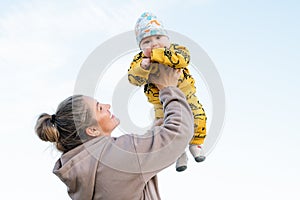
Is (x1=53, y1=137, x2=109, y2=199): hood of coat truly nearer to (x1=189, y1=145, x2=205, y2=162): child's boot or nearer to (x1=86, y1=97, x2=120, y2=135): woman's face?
(x1=86, y1=97, x2=120, y2=135): woman's face

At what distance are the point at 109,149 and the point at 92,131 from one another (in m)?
0.18

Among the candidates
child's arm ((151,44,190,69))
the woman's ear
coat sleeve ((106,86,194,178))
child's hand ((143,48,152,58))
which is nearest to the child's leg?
child's arm ((151,44,190,69))

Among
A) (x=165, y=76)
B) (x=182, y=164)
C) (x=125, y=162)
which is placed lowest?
(x=125, y=162)

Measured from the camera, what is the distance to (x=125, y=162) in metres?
1.93

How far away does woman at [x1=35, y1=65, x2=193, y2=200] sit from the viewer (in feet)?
6.35

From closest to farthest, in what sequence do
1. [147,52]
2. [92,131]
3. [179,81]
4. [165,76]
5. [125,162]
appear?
1. [125,162]
2. [92,131]
3. [165,76]
4. [147,52]
5. [179,81]

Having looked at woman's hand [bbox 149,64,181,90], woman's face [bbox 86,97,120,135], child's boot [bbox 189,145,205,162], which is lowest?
child's boot [bbox 189,145,205,162]

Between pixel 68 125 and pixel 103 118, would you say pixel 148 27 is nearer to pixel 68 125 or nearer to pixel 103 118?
pixel 103 118

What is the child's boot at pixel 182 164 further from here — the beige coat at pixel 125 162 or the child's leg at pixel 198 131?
the beige coat at pixel 125 162

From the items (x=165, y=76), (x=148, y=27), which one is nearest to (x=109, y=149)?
(x=165, y=76)

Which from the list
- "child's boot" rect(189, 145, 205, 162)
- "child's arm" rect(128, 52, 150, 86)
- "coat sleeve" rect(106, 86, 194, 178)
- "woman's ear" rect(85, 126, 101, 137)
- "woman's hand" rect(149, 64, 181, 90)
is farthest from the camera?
"child's boot" rect(189, 145, 205, 162)

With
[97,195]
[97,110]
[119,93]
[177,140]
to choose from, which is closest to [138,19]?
[119,93]

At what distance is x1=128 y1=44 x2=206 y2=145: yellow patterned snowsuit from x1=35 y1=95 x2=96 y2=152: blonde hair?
0.47 meters

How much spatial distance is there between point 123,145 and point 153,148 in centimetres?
16
